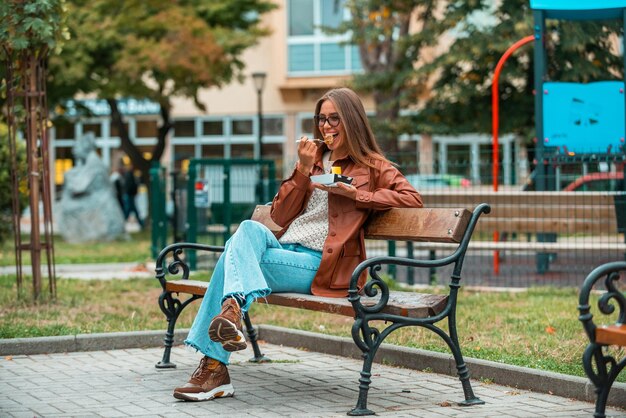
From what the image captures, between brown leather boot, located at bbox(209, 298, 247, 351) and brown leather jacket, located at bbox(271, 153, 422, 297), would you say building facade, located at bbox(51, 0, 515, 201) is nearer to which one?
brown leather jacket, located at bbox(271, 153, 422, 297)

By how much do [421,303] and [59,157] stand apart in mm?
41545

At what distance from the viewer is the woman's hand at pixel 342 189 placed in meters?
6.17

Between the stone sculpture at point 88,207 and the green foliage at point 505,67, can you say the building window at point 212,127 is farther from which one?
the stone sculpture at point 88,207

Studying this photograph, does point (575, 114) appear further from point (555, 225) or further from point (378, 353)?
point (378, 353)

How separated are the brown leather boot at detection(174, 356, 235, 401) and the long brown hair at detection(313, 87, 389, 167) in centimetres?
133

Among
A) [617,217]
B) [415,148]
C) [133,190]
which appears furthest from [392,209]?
[415,148]

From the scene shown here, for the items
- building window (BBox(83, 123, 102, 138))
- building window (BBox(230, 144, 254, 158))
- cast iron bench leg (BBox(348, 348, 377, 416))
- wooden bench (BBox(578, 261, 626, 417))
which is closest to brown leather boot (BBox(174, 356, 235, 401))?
cast iron bench leg (BBox(348, 348, 377, 416))

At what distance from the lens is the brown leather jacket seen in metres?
6.36

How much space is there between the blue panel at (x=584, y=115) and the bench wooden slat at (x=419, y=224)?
24.7ft

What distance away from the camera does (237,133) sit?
143 ft

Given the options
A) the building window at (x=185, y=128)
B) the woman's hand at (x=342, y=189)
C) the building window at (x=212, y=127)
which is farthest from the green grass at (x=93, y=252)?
the building window at (x=185, y=128)

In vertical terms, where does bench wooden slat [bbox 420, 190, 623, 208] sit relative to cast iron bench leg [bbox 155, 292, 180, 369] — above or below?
above

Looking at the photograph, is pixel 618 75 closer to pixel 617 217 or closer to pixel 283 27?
pixel 617 217

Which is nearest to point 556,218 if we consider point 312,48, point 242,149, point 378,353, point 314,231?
point 378,353
